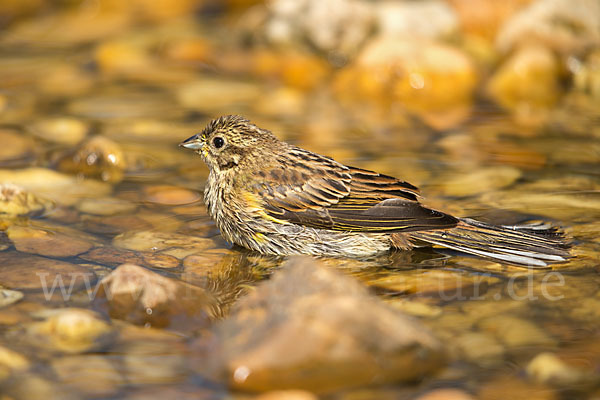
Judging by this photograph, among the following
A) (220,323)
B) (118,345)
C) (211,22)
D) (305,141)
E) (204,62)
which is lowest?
(118,345)

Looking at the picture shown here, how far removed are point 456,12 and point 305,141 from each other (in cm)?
453

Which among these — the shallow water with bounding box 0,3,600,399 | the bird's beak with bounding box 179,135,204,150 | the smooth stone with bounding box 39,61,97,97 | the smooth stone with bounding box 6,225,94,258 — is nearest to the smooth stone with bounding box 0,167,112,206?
the shallow water with bounding box 0,3,600,399

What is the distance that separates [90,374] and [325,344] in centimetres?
135

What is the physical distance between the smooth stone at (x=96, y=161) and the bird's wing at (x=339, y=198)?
2.17 metres

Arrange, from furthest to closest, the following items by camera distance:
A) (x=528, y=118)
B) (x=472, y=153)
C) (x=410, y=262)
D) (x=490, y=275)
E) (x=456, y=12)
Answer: (x=456, y=12) → (x=528, y=118) → (x=472, y=153) → (x=410, y=262) → (x=490, y=275)

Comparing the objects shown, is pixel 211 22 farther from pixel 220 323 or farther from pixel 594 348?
pixel 594 348

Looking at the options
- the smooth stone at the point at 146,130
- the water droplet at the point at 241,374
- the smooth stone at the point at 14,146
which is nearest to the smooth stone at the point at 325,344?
the water droplet at the point at 241,374

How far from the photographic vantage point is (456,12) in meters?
12.3

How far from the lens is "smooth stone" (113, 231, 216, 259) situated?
640 cm

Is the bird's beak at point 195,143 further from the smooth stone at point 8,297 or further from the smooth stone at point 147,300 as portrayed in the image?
the smooth stone at point 8,297

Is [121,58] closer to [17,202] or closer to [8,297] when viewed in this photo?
[17,202]

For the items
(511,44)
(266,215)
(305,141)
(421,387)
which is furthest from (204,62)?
(421,387)

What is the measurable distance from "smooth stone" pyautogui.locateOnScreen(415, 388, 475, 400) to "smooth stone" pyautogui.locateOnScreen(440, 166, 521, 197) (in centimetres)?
325

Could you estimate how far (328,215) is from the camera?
636 centimetres
